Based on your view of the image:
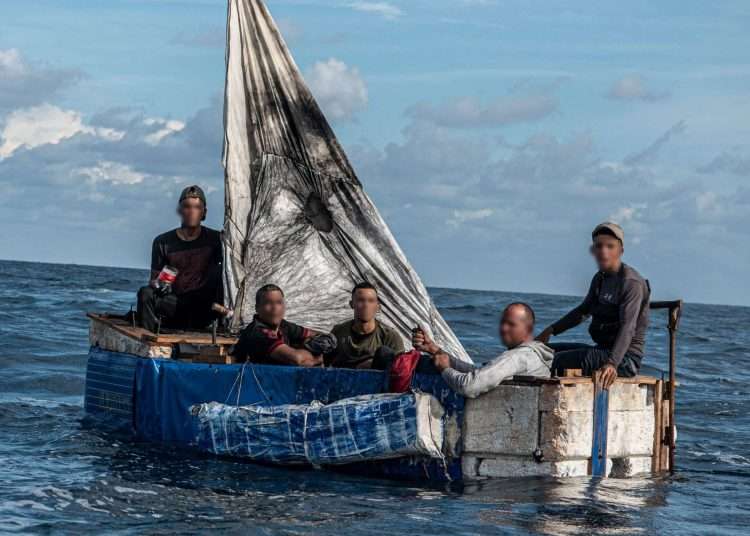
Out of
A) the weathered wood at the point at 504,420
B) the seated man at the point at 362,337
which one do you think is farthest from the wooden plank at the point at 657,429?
the seated man at the point at 362,337

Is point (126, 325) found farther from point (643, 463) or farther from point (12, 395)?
point (643, 463)

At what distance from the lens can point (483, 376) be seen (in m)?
8.97

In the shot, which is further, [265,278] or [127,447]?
[265,278]

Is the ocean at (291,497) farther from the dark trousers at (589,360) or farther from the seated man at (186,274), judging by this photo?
the seated man at (186,274)

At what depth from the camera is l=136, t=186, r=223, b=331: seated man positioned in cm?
1245

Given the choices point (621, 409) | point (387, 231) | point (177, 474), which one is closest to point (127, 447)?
point (177, 474)

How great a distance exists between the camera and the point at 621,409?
9.80 meters

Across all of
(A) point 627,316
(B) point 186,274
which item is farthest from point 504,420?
(B) point 186,274

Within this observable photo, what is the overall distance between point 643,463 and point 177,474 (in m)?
3.91

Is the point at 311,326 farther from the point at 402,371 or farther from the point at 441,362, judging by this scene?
the point at 441,362

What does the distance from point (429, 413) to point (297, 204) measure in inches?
186

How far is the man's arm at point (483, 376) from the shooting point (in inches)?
354

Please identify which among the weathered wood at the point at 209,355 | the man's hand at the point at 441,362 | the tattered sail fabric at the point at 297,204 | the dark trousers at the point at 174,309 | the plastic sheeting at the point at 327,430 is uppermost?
the tattered sail fabric at the point at 297,204

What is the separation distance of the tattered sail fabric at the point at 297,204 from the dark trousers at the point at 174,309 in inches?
27.2
